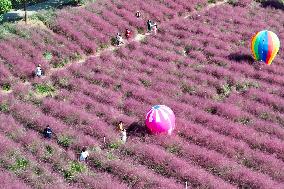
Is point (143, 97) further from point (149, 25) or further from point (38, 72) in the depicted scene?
point (149, 25)

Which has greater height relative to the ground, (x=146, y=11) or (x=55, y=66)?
(x=146, y=11)

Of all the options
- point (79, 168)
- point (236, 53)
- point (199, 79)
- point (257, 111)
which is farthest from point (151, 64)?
point (79, 168)

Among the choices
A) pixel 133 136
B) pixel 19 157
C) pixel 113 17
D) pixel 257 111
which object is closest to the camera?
pixel 19 157

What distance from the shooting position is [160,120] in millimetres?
25516

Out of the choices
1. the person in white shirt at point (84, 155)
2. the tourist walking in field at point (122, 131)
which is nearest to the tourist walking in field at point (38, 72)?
the tourist walking in field at point (122, 131)

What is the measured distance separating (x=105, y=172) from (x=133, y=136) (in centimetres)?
359

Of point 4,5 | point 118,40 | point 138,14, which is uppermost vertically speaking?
point 4,5

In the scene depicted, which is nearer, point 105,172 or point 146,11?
point 105,172

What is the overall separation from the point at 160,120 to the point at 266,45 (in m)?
12.8

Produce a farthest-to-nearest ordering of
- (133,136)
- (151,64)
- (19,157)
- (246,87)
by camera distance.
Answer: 1. (151,64)
2. (246,87)
3. (133,136)
4. (19,157)

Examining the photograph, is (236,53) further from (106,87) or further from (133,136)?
(133,136)

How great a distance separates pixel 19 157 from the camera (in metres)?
24.5

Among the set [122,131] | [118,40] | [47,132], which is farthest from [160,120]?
[118,40]

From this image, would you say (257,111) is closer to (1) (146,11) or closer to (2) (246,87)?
(2) (246,87)
